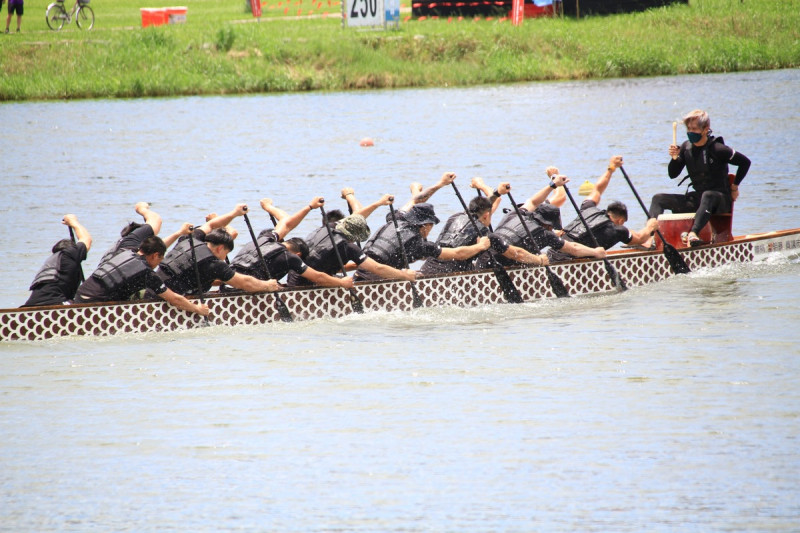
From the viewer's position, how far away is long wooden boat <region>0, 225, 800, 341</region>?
41.8 ft

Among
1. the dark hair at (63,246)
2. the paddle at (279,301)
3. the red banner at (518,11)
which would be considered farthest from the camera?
the red banner at (518,11)

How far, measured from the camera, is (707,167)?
15.7 meters

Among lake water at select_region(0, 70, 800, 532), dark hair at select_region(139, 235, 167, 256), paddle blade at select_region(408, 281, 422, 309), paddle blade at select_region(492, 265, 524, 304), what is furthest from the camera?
paddle blade at select_region(492, 265, 524, 304)

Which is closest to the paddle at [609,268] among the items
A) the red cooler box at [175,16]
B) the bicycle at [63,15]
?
the bicycle at [63,15]

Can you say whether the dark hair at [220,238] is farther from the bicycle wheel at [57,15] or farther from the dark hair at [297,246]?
the bicycle wheel at [57,15]

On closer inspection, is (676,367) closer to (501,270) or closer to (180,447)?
(501,270)

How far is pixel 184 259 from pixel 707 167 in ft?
22.4

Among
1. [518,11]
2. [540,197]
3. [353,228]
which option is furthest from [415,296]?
[518,11]

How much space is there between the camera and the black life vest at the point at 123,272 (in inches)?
497

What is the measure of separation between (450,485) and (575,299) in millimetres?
6257

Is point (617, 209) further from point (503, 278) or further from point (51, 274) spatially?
point (51, 274)

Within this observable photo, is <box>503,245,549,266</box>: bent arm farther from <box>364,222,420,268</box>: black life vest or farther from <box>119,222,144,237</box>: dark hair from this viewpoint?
<box>119,222,144,237</box>: dark hair

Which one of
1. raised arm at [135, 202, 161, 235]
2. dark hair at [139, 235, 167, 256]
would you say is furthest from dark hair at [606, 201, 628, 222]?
dark hair at [139, 235, 167, 256]

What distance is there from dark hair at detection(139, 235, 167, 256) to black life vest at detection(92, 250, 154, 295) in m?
0.13
